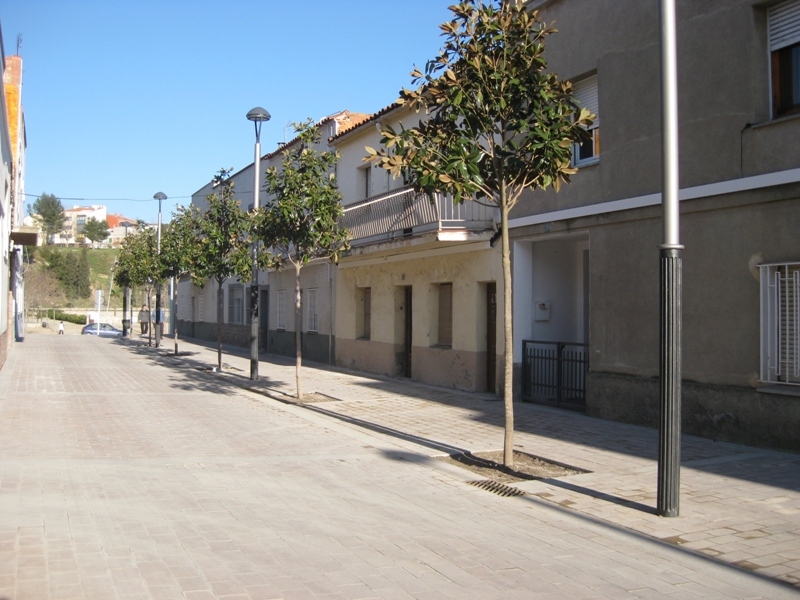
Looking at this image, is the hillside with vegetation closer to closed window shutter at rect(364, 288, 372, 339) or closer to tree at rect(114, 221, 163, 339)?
tree at rect(114, 221, 163, 339)

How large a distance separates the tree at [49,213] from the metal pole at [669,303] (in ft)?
343

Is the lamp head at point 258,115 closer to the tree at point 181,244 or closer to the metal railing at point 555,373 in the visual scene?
the tree at point 181,244

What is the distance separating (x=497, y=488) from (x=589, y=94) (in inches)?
288

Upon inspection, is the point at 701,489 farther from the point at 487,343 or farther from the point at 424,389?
the point at 424,389

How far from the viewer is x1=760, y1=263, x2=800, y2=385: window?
9.13 metres

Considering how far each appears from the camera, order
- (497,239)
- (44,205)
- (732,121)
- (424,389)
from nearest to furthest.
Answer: (732,121)
(497,239)
(424,389)
(44,205)

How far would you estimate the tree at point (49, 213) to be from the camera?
4023 inches

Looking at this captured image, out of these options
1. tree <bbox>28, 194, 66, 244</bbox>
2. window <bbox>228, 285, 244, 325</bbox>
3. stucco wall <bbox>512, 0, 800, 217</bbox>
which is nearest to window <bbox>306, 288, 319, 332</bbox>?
window <bbox>228, 285, 244, 325</bbox>

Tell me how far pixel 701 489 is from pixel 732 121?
192 inches

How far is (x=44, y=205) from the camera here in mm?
104312

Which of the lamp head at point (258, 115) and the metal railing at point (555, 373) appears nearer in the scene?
the metal railing at point (555, 373)

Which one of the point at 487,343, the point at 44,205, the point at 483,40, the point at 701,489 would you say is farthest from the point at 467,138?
the point at 44,205

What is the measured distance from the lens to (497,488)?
801cm

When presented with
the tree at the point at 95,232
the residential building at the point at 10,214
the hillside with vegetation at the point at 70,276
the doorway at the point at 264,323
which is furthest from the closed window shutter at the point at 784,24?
the tree at the point at 95,232
